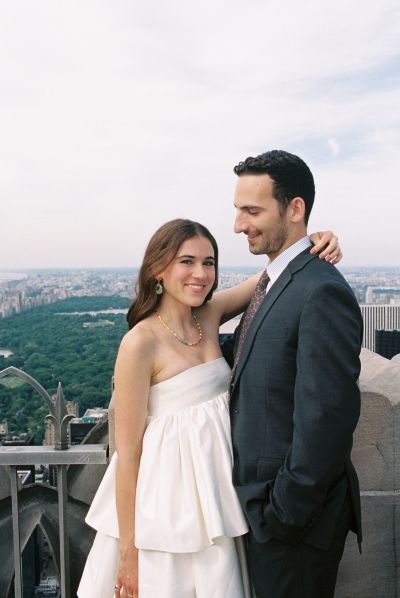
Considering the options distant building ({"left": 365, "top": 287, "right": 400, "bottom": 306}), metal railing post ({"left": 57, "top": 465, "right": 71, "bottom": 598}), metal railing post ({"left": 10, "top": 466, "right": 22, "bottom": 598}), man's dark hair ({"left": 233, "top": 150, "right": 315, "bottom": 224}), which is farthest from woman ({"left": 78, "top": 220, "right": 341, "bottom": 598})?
distant building ({"left": 365, "top": 287, "right": 400, "bottom": 306})

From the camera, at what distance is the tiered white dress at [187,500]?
242 cm

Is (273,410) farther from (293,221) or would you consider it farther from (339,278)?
(293,221)

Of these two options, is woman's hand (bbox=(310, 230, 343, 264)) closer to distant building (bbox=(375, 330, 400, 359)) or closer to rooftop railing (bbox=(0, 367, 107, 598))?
rooftop railing (bbox=(0, 367, 107, 598))

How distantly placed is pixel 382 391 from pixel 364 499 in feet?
1.77

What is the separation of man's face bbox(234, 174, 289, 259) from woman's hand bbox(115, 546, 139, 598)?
1386 millimetres

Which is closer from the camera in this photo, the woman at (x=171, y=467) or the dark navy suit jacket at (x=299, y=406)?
the dark navy suit jacket at (x=299, y=406)

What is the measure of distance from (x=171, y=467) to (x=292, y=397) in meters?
0.56

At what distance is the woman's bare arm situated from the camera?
2475mm

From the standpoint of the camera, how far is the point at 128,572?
256 centimetres

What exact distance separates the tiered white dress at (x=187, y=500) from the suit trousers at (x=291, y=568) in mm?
94

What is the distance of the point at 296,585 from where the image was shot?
242 cm

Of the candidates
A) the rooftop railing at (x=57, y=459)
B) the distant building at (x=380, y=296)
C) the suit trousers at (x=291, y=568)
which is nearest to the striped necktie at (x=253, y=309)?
the suit trousers at (x=291, y=568)

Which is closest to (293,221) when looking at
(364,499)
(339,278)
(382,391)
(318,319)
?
(339,278)

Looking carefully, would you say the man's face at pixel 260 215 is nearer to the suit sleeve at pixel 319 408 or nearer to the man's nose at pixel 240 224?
the man's nose at pixel 240 224
